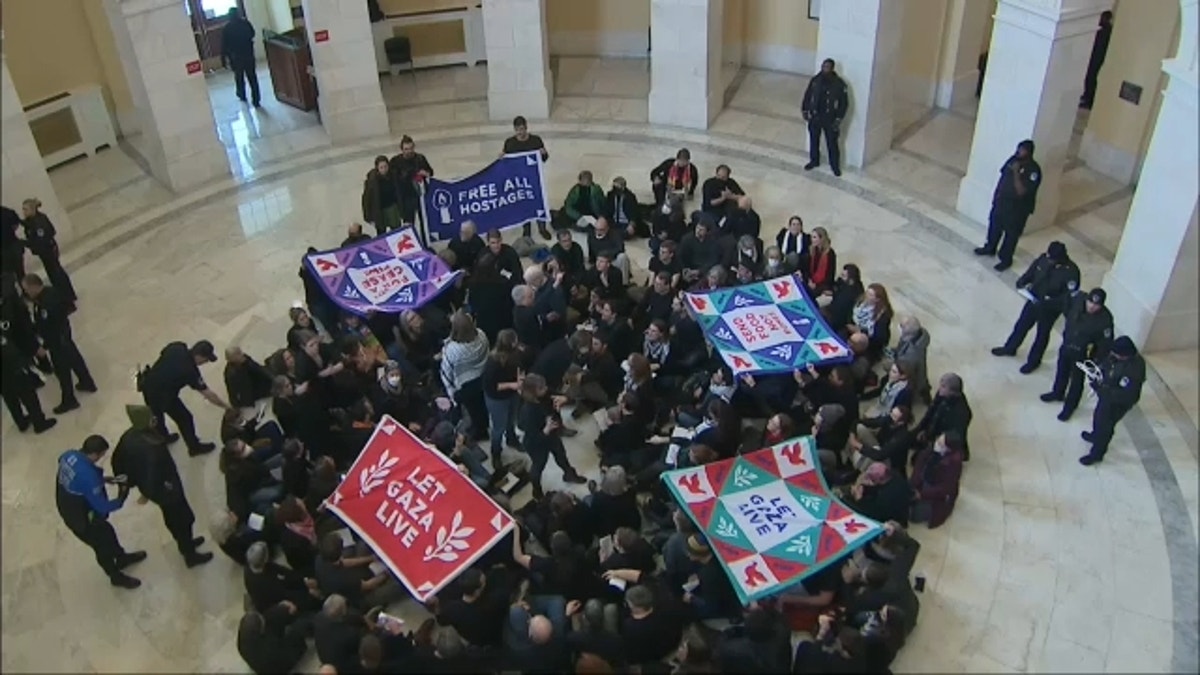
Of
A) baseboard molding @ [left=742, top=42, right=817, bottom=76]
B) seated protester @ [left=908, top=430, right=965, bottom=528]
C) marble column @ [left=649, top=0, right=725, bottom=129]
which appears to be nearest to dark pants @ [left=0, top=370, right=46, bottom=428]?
seated protester @ [left=908, top=430, right=965, bottom=528]

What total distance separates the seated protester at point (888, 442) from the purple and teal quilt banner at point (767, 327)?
856mm

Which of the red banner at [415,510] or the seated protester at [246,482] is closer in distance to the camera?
the red banner at [415,510]

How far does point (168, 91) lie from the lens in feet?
47.3

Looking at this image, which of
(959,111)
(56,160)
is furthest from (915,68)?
(56,160)

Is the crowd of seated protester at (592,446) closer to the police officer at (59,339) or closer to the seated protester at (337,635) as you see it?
the seated protester at (337,635)

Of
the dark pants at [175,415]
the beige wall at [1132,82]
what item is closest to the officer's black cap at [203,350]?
the dark pants at [175,415]

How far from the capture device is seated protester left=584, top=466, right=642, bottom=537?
8.52 m

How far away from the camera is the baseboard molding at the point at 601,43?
61.2 feet

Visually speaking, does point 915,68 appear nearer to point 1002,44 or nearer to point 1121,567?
point 1002,44

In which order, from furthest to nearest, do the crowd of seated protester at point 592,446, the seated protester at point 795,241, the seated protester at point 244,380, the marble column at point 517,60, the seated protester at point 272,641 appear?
the marble column at point 517,60 → the seated protester at point 795,241 → the seated protester at point 244,380 → the seated protester at point 272,641 → the crowd of seated protester at point 592,446

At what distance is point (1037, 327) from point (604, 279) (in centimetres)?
435

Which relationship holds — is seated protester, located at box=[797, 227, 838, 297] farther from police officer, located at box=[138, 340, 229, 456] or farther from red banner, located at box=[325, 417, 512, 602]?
police officer, located at box=[138, 340, 229, 456]

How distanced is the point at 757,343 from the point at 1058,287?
2978 mm

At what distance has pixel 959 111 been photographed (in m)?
16.4
